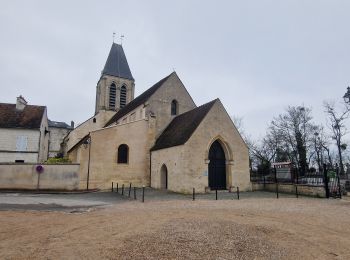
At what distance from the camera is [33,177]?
1962 cm

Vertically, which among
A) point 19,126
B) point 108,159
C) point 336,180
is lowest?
point 336,180

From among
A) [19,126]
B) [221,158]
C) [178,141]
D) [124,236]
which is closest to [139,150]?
[178,141]

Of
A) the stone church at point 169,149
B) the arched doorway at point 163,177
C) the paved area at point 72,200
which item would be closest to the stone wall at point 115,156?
the stone church at point 169,149

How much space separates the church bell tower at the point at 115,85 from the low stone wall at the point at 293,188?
23949mm

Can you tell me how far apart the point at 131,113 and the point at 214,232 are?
21.7m

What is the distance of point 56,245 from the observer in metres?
5.77

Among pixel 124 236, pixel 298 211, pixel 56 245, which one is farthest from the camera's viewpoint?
pixel 298 211

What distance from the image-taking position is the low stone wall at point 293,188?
16453 millimetres

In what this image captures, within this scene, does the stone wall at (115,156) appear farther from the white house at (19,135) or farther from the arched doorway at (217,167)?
the white house at (19,135)

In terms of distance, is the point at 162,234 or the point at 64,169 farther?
the point at 64,169

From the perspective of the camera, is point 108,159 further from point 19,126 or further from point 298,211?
point 298,211

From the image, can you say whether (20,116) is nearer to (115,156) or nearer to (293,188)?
(115,156)

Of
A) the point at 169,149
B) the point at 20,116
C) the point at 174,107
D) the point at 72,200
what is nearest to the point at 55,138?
the point at 20,116

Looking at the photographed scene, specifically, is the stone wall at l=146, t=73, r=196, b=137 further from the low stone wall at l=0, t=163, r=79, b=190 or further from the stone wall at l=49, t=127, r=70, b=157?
the stone wall at l=49, t=127, r=70, b=157
